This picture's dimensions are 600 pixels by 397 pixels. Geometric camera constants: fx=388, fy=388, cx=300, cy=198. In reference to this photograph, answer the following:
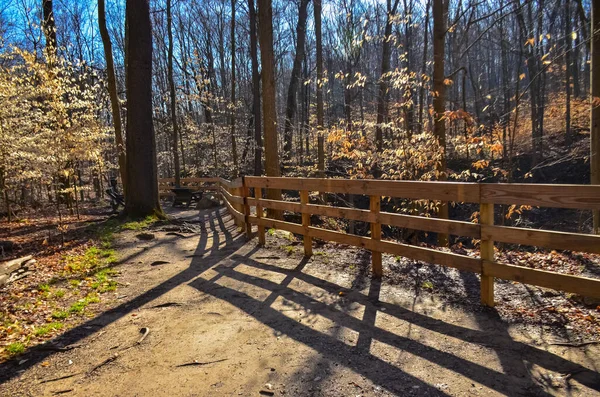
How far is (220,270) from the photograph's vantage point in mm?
5969

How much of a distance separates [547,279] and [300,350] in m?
2.16

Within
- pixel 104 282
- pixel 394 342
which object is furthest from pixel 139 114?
pixel 394 342

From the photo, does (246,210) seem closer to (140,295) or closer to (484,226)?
(140,295)

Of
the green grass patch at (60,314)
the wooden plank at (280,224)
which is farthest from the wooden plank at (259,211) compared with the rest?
the green grass patch at (60,314)

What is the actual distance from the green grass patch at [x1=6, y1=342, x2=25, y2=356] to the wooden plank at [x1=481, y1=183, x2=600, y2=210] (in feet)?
15.0

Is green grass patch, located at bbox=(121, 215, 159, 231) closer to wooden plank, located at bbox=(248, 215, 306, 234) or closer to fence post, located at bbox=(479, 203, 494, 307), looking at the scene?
wooden plank, located at bbox=(248, 215, 306, 234)

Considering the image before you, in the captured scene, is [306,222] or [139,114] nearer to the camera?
[306,222]

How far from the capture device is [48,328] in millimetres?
4098

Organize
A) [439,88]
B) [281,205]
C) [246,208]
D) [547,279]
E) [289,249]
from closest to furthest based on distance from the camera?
[547,279] < [281,205] < [289,249] < [246,208] < [439,88]

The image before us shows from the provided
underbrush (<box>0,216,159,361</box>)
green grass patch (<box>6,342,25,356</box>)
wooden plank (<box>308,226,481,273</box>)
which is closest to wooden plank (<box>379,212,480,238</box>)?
wooden plank (<box>308,226,481,273</box>)

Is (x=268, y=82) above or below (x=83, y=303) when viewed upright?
above

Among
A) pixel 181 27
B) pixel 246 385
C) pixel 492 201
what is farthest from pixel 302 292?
pixel 181 27

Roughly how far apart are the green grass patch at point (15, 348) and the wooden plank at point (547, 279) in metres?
4.44

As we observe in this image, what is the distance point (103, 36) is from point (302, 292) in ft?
45.2
